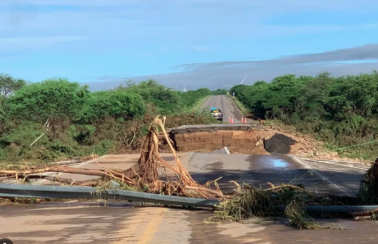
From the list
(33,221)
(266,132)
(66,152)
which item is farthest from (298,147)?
(33,221)

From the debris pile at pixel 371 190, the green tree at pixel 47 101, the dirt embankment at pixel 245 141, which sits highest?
the green tree at pixel 47 101

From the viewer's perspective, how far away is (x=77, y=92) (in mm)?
35625

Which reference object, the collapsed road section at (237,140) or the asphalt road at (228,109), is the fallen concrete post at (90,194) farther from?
the asphalt road at (228,109)

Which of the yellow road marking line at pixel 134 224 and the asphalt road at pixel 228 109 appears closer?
the yellow road marking line at pixel 134 224

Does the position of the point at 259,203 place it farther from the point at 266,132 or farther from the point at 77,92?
the point at 77,92

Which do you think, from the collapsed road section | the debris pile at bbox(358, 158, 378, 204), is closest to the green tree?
the collapsed road section

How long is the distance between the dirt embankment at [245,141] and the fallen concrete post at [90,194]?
803 inches

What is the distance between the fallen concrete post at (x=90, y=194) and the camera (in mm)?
9242

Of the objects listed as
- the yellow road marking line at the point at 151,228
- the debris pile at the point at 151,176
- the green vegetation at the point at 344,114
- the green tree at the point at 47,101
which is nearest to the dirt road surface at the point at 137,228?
the yellow road marking line at the point at 151,228

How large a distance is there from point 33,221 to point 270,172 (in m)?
9.73

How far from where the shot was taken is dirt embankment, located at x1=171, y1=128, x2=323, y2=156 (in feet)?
97.0

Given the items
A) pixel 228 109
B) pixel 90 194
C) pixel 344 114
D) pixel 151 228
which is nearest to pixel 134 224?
pixel 151 228

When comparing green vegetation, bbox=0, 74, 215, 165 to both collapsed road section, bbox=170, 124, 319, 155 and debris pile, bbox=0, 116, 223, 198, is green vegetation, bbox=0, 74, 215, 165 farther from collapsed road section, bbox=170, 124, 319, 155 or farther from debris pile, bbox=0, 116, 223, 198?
debris pile, bbox=0, 116, 223, 198

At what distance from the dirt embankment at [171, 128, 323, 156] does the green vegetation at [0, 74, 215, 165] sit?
276 cm
